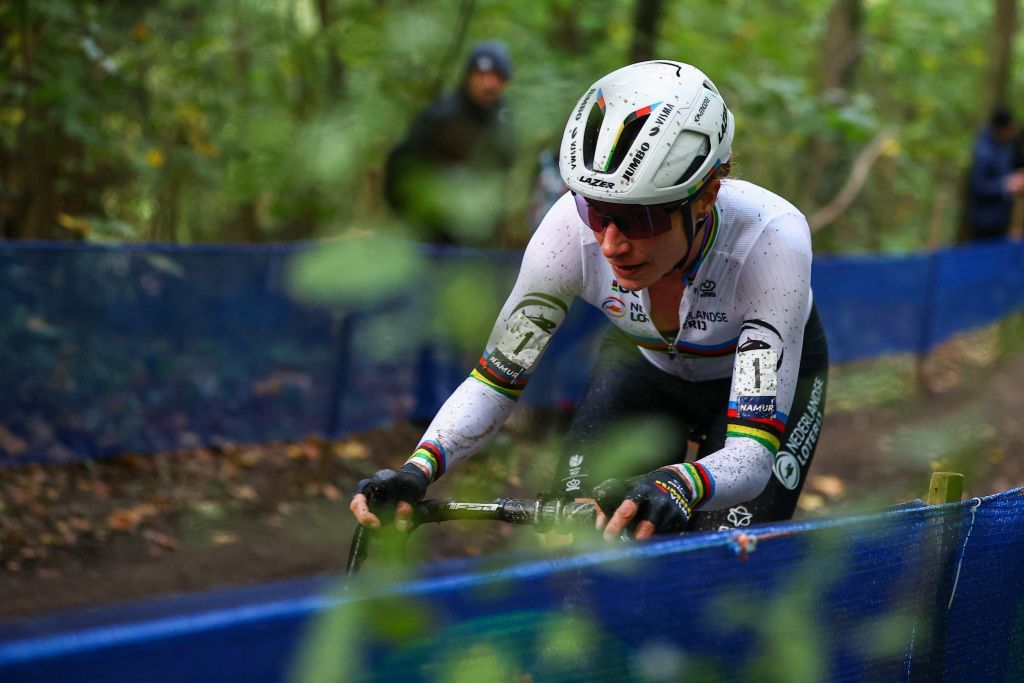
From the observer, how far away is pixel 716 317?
3232mm

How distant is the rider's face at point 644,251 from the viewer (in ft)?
9.19

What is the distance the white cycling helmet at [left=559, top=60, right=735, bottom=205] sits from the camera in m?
2.70

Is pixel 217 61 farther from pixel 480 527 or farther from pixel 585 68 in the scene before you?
pixel 480 527

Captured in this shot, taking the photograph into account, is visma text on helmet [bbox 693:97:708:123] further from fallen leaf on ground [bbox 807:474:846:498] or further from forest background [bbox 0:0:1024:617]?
fallen leaf on ground [bbox 807:474:846:498]

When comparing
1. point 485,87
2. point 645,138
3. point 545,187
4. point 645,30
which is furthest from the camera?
point 645,30

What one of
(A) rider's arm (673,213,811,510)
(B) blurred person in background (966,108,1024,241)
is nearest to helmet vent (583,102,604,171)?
(A) rider's arm (673,213,811,510)

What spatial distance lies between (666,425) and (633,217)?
3.51 feet

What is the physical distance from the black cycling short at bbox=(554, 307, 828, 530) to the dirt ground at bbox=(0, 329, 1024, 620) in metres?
0.41

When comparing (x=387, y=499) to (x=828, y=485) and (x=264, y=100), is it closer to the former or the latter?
→ (x=828, y=485)

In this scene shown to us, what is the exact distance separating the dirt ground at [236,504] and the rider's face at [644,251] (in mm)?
949

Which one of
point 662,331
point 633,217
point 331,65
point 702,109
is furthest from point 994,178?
point 633,217

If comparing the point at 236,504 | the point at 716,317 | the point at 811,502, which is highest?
the point at 716,317

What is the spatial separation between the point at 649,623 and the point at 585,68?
7257 mm

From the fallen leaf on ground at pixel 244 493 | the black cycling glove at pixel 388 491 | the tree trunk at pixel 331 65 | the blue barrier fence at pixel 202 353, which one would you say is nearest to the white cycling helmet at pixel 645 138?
the black cycling glove at pixel 388 491
